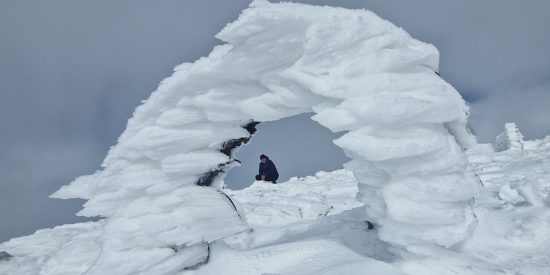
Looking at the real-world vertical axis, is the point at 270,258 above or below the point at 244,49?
below

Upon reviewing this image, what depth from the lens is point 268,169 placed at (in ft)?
41.5

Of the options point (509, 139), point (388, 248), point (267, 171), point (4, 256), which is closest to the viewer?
point (388, 248)

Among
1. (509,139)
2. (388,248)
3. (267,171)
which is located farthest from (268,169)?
(509,139)

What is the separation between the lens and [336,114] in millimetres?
3199

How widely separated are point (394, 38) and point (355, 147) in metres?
0.96

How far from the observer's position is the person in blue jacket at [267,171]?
12587 mm

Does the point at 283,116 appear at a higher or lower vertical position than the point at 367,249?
higher

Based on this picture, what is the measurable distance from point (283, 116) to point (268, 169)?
9.04 m

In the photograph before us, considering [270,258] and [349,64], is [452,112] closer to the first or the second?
[349,64]

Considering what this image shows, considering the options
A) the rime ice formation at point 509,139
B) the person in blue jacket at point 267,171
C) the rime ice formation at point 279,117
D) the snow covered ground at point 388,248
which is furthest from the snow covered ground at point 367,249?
the rime ice formation at point 509,139

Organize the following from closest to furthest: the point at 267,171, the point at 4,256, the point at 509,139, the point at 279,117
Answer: the point at 279,117, the point at 4,256, the point at 267,171, the point at 509,139

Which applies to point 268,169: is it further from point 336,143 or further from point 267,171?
point 336,143

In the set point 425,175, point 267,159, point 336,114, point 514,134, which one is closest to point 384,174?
point 425,175

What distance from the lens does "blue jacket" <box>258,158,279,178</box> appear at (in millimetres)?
12614
